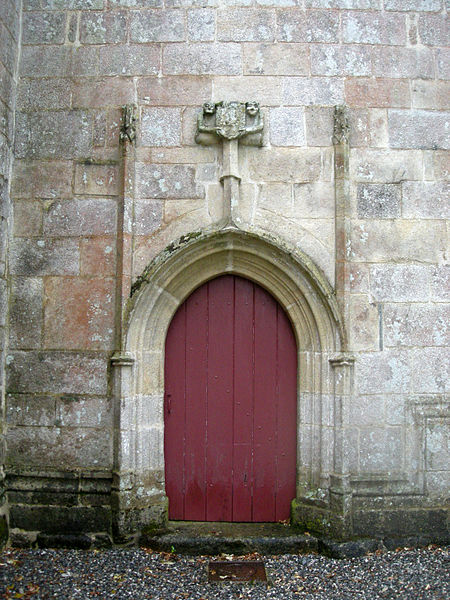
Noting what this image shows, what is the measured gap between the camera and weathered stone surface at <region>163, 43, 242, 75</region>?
13.9 feet

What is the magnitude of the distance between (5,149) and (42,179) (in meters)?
0.33

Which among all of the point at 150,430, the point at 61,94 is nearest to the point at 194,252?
the point at 150,430

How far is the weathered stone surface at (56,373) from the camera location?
4.04 m

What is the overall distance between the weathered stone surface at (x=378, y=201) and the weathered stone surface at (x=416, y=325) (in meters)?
0.69

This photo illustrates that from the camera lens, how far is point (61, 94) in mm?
4234

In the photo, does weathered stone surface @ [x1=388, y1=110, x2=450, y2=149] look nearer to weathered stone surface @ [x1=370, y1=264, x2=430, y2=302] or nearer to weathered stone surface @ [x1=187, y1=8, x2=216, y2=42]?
weathered stone surface @ [x1=370, y1=264, x2=430, y2=302]

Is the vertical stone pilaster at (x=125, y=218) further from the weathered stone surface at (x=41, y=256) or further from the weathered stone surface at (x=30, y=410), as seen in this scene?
the weathered stone surface at (x=30, y=410)

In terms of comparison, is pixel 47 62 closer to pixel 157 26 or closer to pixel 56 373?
pixel 157 26

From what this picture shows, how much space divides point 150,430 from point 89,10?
3.21m

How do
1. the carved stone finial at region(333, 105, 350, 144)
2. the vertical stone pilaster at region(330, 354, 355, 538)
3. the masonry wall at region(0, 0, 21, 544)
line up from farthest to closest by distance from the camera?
the carved stone finial at region(333, 105, 350, 144)
the masonry wall at region(0, 0, 21, 544)
the vertical stone pilaster at region(330, 354, 355, 538)

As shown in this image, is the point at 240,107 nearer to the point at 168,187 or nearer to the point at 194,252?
the point at 168,187

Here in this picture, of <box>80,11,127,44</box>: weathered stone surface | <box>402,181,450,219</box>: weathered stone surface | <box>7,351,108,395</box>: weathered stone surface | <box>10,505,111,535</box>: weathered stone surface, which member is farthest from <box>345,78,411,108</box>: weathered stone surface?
<box>10,505,111,535</box>: weathered stone surface

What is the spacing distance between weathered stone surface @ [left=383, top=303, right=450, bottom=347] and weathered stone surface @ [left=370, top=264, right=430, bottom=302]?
59 mm

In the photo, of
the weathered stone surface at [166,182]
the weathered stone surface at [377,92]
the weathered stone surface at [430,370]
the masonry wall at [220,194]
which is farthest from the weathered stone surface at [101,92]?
the weathered stone surface at [430,370]
